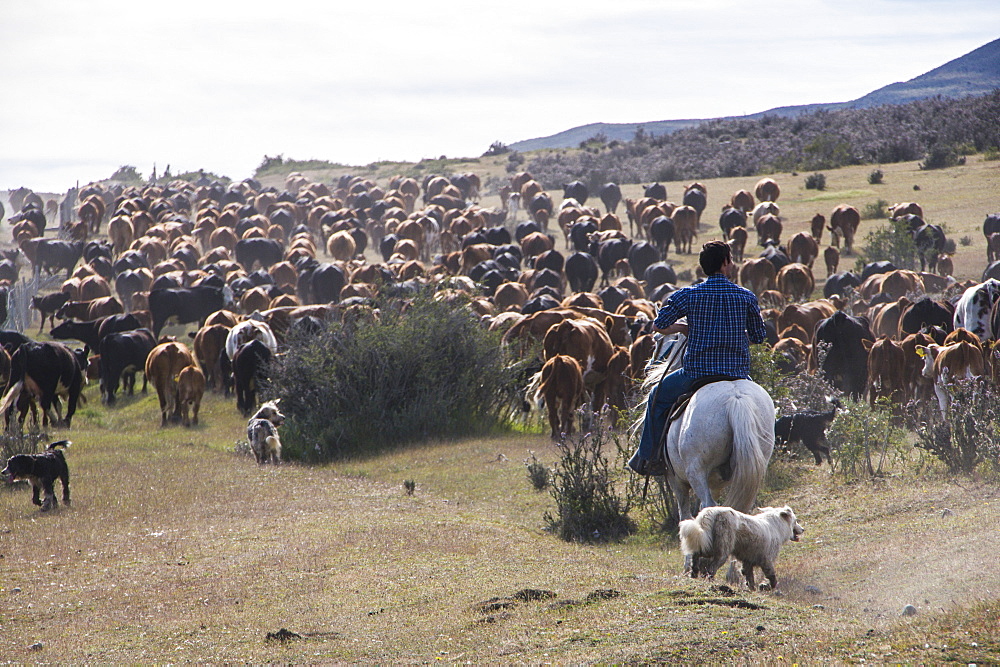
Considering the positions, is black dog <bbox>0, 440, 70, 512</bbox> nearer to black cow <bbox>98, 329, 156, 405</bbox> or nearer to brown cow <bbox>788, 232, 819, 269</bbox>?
black cow <bbox>98, 329, 156, 405</bbox>

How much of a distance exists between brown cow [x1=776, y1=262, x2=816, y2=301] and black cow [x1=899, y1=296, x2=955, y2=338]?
28.1 feet

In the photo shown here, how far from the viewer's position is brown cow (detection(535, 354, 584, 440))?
1431 centimetres

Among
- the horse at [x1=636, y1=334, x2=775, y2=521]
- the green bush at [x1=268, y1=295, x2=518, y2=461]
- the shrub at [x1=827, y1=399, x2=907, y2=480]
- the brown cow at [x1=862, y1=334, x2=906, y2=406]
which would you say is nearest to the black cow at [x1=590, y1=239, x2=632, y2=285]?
the green bush at [x1=268, y1=295, x2=518, y2=461]

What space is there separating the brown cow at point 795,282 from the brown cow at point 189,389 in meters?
15.0

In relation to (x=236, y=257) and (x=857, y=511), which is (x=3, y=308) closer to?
(x=236, y=257)

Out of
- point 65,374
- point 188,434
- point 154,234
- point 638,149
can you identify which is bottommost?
point 188,434

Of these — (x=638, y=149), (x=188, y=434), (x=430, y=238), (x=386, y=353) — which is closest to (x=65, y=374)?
(x=188, y=434)

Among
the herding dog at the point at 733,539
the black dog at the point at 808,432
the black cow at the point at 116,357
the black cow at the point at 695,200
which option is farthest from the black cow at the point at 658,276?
the herding dog at the point at 733,539

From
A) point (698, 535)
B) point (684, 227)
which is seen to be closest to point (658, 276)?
point (684, 227)

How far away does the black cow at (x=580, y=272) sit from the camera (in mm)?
30922

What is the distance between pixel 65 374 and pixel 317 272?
14.2m

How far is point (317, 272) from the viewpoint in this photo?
3091 cm

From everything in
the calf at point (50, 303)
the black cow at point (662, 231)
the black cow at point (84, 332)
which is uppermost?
the black cow at point (662, 231)

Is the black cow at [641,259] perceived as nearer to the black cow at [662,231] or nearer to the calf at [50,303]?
the black cow at [662,231]
